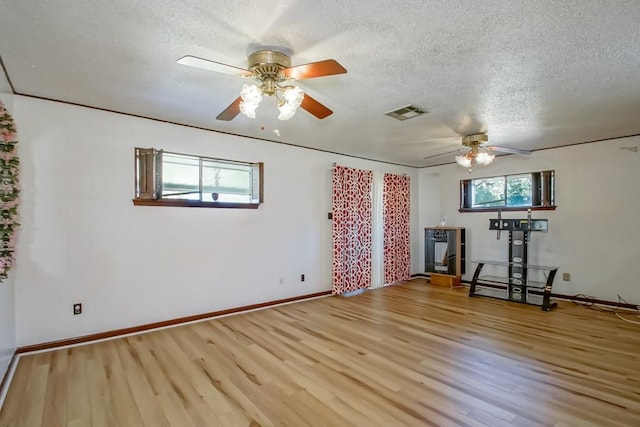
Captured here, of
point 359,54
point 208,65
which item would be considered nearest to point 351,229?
point 359,54

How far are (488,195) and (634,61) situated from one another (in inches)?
155

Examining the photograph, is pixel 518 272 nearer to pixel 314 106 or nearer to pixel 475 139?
pixel 475 139

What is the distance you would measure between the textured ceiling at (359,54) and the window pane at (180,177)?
0.49m

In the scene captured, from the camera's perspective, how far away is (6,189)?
2.23 metres

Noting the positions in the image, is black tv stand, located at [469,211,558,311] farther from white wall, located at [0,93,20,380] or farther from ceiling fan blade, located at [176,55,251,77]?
white wall, located at [0,93,20,380]

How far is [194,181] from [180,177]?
6.9 inches

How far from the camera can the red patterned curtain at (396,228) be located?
6223 mm

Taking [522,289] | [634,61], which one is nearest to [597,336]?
[522,289]

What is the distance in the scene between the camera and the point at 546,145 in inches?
195

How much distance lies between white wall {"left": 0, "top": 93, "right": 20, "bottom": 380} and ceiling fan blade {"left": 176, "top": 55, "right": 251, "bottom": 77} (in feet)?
5.99

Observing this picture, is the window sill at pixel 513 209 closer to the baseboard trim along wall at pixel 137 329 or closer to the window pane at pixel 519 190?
the window pane at pixel 519 190

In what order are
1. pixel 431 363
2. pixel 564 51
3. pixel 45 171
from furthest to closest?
1. pixel 45 171
2. pixel 431 363
3. pixel 564 51

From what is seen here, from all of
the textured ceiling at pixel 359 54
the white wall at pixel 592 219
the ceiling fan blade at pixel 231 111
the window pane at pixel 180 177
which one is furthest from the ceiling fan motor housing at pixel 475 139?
the window pane at pixel 180 177

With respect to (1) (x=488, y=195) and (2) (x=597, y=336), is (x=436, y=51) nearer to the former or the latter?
(2) (x=597, y=336)
